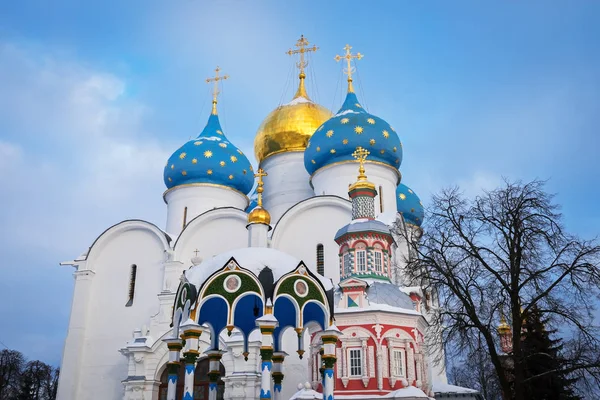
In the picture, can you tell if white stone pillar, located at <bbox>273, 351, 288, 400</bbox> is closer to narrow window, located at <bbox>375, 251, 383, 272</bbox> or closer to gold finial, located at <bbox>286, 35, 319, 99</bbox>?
narrow window, located at <bbox>375, 251, 383, 272</bbox>

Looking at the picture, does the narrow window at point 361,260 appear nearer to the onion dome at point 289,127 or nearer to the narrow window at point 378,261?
the narrow window at point 378,261

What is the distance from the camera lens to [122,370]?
19.1 meters

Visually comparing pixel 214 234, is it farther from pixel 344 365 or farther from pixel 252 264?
pixel 252 264

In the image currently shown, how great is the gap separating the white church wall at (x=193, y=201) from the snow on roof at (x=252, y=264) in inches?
482

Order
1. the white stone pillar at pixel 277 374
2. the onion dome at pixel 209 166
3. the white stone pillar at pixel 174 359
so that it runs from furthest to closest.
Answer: the onion dome at pixel 209 166 → the white stone pillar at pixel 277 374 → the white stone pillar at pixel 174 359

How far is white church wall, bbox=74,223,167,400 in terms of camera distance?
19188 millimetres

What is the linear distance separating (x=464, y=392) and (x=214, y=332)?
Result: 1130cm

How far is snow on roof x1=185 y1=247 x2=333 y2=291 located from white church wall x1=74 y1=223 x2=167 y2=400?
9838 millimetres

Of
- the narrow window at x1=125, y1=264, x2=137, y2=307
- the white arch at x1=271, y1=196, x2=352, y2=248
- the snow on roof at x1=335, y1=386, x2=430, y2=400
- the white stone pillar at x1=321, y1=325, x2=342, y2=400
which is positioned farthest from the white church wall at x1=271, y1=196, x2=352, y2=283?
the white stone pillar at x1=321, y1=325, x2=342, y2=400

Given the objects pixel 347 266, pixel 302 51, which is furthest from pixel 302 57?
pixel 347 266

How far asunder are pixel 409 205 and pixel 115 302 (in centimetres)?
1231

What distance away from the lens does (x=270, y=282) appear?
1009cm

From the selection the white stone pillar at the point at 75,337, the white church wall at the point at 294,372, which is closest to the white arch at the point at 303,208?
the white church wall at the point at 294,372

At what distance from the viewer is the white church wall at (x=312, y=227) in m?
19.2
